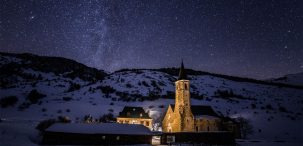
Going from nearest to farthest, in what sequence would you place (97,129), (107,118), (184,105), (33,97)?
(97,129) < (184,105) < (107,118) < (33,97)

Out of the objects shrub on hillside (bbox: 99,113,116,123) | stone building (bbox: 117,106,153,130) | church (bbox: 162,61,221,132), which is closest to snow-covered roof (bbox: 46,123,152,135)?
church (bbox: 162,61,221,132)

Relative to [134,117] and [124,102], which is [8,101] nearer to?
[134,117]

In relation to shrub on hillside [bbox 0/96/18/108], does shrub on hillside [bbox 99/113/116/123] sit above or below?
below

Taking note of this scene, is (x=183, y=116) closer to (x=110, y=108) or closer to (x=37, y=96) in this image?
(x=110, y=108)

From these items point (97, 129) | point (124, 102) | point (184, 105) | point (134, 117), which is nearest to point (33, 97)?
point (124, 102)

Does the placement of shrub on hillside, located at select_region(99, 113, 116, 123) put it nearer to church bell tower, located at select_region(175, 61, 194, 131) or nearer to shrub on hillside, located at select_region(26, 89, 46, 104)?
church bell tower, located at select_region(175, 61, 194, 131)

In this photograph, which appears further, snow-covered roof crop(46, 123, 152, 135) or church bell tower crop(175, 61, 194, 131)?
church bell tower crop(175, 61, 194, 131)

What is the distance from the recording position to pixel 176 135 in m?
48.3

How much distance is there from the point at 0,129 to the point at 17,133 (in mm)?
2297

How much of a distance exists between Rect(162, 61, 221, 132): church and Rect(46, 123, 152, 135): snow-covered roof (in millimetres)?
14089

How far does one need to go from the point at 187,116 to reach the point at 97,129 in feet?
75.8

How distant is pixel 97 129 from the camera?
4169 centimetres

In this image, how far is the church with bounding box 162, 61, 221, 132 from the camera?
188ft

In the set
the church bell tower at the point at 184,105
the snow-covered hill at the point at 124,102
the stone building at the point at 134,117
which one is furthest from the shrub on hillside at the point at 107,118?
the church bell tower at the point at 184,105
